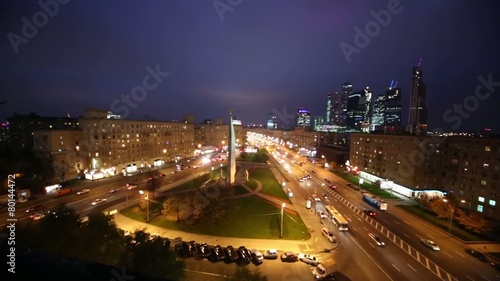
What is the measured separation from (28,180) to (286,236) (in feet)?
189

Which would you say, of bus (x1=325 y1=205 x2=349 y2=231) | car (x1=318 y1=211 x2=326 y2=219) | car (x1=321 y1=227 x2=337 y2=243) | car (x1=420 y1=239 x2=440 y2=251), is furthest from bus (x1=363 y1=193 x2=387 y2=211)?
car (x1=321 y1=227 x2=337 y2=243)

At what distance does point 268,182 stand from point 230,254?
40806 mm

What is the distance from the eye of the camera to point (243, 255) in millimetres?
31109

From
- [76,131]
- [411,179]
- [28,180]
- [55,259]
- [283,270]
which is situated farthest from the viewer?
[76,131]

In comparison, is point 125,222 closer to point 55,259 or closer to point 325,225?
point 325,225

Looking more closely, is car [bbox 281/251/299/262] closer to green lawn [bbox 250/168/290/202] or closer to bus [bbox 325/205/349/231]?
A: bus [bbox 325/205/349/231]

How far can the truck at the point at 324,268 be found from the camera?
2809 cm

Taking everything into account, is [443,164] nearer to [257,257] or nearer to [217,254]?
[257,257]

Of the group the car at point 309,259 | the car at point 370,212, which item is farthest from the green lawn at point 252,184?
the car at point 309,259

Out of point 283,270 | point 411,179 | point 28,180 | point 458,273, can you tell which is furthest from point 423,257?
point 28,180

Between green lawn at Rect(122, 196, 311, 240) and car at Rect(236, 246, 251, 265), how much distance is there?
16.6 feet

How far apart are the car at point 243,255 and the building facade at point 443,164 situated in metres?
51.7

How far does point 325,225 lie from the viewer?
42906 millimetres

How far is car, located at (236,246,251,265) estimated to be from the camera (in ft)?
99.4
